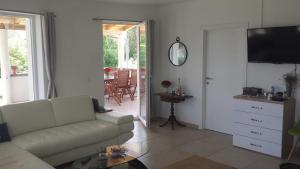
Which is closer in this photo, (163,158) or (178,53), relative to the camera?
(163,158)

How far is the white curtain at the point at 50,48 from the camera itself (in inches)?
183

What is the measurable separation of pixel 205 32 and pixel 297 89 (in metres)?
1.91

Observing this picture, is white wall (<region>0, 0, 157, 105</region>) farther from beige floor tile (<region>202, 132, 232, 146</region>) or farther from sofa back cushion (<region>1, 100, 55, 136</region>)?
beige floor tile (<region>202, 132, 232, 146</region>)

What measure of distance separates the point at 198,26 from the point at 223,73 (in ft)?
3.33

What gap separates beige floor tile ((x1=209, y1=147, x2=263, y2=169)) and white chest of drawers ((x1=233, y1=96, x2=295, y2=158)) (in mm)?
123

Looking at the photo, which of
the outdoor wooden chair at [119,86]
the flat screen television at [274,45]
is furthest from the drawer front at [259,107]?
the outdoor wooden chair at [119,86]

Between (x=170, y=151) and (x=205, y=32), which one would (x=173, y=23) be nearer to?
(x=205, y=32)

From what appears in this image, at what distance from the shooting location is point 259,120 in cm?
404

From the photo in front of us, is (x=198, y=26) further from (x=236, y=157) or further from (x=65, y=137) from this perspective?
(x=65, y=137)

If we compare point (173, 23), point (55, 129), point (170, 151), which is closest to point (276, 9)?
point (173, 23)

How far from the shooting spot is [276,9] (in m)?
4.16

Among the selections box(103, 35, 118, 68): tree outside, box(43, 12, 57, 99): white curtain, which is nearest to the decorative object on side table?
box(43, 12, 57, 99): white curtain

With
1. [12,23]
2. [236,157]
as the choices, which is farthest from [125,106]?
[236,157]

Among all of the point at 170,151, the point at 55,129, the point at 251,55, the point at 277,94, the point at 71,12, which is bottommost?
the point at 170,151
